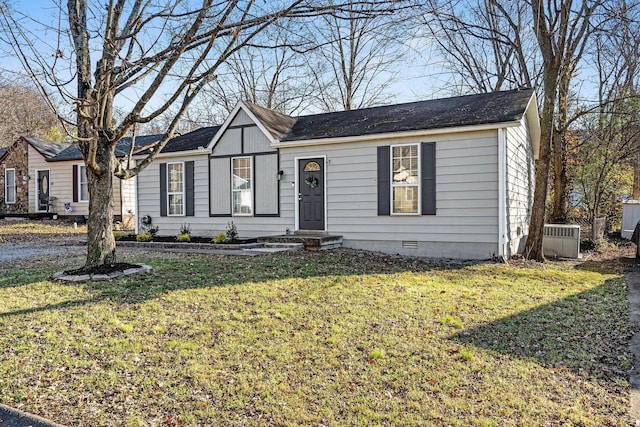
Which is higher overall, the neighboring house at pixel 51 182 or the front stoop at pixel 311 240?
the neighboring house at pixel 51 182

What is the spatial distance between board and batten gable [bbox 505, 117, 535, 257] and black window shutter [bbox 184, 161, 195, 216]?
28.5 ft

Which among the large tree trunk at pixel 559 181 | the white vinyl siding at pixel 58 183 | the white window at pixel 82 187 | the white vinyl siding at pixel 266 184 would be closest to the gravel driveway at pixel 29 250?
the white vinyl siding at pixel 266 184

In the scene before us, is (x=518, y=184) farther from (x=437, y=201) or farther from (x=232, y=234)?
(x=232, y=234)

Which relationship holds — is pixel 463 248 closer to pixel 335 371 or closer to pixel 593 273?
pixel 593 273

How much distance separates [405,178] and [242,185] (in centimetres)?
471

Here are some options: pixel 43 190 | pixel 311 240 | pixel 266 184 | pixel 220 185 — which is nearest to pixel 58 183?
pixel 43 190

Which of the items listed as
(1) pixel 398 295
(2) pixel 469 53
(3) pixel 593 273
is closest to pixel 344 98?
(2) pixel 469 53

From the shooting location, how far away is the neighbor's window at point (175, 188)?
1365 cm

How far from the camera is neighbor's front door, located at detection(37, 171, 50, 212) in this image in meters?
22.1

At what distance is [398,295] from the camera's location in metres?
6.32

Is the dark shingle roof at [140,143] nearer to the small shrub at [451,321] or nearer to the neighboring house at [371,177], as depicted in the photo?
the neighboring house at [371,177]

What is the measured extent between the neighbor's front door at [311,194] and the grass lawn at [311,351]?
4316 mm

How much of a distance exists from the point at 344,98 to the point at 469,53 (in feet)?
23.9

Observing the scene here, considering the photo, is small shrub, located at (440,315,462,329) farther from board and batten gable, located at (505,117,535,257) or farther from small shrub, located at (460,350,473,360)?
board and batten gable, located at (505,117,535,257)
